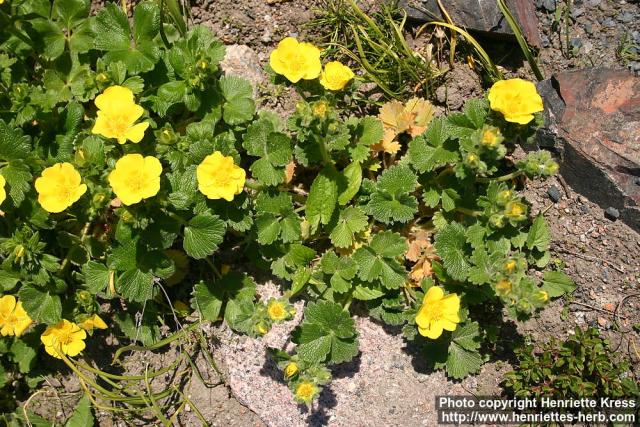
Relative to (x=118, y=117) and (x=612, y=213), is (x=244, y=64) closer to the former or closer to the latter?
(x=118, y=117)

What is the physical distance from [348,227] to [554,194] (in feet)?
5.28

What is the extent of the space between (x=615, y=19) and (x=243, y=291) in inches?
136

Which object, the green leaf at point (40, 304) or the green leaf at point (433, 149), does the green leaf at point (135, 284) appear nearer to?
the green leaf at point (40, 304)

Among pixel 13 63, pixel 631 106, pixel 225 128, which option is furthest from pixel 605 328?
pixel 13 63

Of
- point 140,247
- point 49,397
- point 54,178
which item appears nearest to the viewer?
point 54,178

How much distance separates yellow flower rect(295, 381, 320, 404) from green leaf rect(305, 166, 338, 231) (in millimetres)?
1076

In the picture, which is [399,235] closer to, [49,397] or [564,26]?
[564,26]

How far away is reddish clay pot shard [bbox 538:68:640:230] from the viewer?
167 inches

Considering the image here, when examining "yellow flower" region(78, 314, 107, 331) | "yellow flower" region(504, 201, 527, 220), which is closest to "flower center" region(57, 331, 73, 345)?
"yellow flower" region(78, 314, 107, 331)

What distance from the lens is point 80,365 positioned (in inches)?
185

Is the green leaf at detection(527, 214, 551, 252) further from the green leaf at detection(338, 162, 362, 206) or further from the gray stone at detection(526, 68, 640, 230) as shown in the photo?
the green leaf at detection(338, 162, 362, 206)

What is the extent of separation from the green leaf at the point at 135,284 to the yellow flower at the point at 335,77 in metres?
1.77

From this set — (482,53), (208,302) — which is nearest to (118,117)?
(208,302)

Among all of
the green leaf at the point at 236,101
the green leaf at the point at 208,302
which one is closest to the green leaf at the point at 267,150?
the green leaf at the point at 236,101
